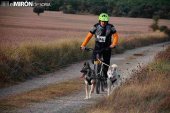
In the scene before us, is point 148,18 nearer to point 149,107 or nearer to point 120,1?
point 120,1

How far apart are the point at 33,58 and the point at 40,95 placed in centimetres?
743

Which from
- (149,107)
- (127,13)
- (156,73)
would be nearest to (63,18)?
(127,13)

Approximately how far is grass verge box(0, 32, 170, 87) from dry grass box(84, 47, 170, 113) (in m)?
5.32

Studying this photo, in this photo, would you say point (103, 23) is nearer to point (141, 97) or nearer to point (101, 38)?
point (101, 38)

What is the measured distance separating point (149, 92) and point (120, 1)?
7277 cm

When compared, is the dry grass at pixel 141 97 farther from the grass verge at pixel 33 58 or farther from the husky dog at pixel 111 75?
the grass verge at pixel 33 58

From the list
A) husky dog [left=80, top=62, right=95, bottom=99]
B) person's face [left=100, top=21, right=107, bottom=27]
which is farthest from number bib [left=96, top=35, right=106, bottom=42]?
husky dog [left=80, top=62, right=95, bottom=99]

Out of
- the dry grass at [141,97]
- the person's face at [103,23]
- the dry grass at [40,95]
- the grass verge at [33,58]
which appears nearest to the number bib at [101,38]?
the person's face at [103,23]

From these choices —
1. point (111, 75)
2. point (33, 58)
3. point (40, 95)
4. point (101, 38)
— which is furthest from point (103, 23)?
point (33, 58)

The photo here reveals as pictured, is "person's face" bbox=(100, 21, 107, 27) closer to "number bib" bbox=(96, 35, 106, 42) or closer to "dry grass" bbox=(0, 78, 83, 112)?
"number bib" bbox=(96, 35, 106, 42)

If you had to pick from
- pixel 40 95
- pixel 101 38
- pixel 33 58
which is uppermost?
pixel 101 38

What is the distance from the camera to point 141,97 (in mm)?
12125

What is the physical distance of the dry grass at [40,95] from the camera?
43.4 ft

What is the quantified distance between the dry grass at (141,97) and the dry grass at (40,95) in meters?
2.18
